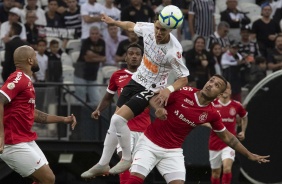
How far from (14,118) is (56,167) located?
7.49 m

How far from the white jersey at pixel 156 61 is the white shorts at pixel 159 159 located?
81 cm

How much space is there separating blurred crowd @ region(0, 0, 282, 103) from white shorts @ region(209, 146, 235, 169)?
1263 millimetres

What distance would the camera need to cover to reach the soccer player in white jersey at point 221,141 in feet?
65.8

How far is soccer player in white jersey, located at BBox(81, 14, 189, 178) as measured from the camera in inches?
574

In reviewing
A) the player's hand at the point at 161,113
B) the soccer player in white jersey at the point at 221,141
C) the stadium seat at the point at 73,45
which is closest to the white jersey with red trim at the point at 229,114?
the soccer player in white jersey at the point at 221,141

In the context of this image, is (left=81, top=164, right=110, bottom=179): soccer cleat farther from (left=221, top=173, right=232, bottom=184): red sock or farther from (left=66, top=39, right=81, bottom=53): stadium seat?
(left=66, top=39, right=81, bottom=53): stadium seat

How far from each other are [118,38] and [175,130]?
751 cm

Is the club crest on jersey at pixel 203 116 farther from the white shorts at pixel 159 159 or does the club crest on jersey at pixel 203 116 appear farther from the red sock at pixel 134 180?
the red sock at pixel 134 180

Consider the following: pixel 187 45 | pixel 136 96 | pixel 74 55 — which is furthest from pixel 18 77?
pixel 187 45

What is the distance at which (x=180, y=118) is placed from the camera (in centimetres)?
1478

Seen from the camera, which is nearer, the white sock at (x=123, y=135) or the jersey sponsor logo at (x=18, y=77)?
the jersey sponsor logo at (x=18, y=77)

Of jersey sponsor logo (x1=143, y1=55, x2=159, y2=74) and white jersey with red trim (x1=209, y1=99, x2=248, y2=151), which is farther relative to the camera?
white jersey with red trim (x1=209, y1=99, x2=248, y2=151)

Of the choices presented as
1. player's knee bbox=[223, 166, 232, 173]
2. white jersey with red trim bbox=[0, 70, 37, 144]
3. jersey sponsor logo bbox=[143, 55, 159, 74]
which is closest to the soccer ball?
jersey sponsor logo bbox=[143, 55, 159, 74]

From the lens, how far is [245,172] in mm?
21281
